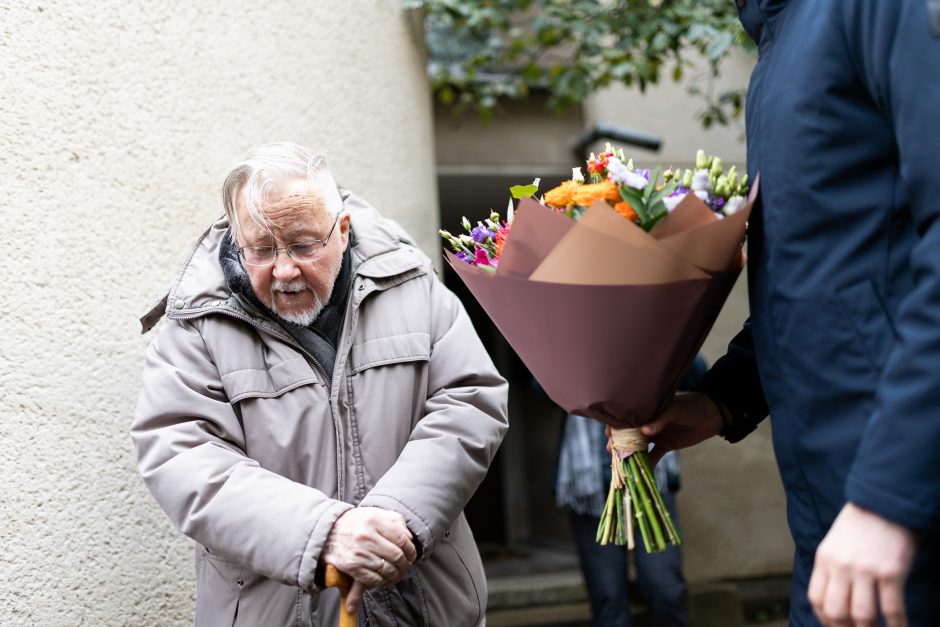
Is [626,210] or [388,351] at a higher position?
[626,210]

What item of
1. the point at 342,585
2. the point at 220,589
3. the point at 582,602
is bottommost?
the point at 582,602

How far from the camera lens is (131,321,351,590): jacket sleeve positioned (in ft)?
6.32

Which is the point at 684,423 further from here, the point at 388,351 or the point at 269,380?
the point at 269,380

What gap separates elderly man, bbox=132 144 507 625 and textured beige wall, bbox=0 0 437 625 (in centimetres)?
37

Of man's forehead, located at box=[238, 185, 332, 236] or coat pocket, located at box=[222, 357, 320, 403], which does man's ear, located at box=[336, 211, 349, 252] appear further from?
coat pocket, located at box=[222, 357, 320, 403]

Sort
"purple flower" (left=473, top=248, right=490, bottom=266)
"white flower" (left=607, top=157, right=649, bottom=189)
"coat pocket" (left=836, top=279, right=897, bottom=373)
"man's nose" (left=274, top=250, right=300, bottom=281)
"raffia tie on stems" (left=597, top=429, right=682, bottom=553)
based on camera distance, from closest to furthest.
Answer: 1. "coat pocket" (left=836, top=279, right=897, bottom=373)
2. "white flower" (left=607, top=157, right=649, bottom=189)
3. "raffia tie on stems" (left=597, top=429, right=682, bottom=553)
4. "purple flower" (left=473, top=248, right=490, bottom=266)
5. "man's nose" (left=274, top=250, right=300, bottom=281)

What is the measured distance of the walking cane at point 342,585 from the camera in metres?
1.94

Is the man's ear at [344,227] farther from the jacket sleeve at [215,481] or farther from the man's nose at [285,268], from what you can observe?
the jacket sleeve at [215,481]

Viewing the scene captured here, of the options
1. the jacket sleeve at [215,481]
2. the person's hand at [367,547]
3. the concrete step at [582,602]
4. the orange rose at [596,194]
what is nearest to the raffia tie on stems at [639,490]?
the orange rose at [596,194]

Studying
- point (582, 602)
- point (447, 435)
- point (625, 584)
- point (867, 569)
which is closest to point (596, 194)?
point (867, 569)

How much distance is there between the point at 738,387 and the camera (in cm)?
173

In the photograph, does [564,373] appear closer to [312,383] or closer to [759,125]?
[759,125]

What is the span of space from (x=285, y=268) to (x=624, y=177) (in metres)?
0.96

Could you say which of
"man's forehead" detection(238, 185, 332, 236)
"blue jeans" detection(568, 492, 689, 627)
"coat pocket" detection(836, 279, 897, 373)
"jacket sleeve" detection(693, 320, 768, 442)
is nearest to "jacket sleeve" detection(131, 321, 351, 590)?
"man's forehead" detection(238, 185, 332, 236)
